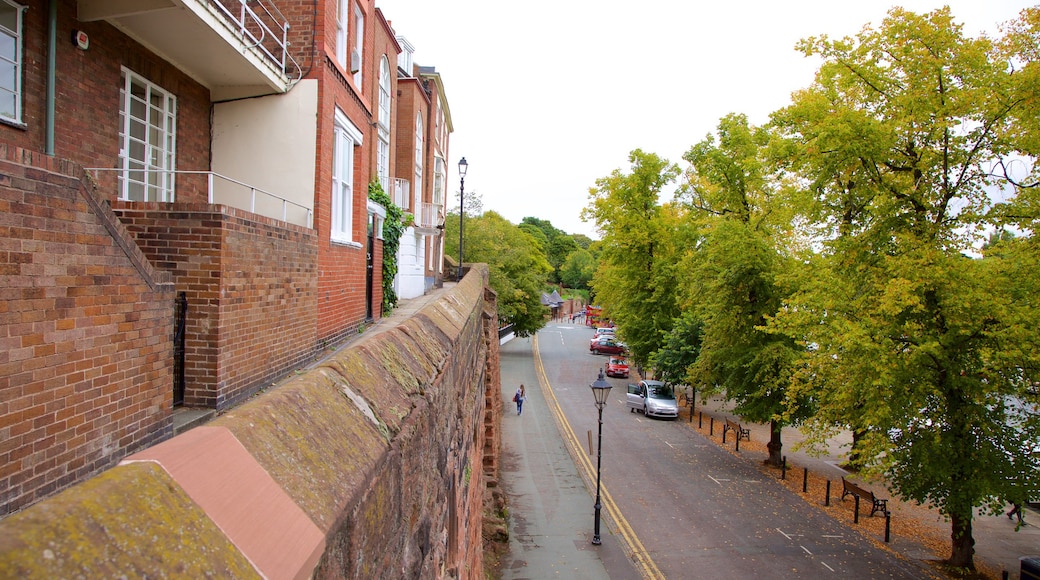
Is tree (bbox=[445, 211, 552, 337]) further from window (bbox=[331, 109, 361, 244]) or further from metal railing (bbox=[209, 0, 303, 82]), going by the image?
metal railing (bbox=[209, 0, 303, 82])

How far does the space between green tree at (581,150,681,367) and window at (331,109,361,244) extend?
24.2 m

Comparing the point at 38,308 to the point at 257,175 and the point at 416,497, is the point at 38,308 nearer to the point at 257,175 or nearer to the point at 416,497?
the point at 416,497

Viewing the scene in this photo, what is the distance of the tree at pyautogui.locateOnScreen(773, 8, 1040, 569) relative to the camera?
11.5 m

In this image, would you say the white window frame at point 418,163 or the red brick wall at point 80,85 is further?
the white window frame at point 418,163

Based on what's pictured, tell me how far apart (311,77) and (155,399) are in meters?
5.41

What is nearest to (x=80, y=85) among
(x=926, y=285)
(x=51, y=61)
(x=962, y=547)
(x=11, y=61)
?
(x=51, y=61)

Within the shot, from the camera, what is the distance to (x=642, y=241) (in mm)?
33281

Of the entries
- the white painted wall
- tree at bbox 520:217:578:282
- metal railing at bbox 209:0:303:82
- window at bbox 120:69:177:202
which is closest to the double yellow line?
the white painted wall

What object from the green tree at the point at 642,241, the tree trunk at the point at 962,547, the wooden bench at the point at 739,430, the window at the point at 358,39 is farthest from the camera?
the green tree at the point at 642,241

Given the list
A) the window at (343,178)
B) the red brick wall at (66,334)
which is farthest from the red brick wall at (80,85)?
the window at (343,178)

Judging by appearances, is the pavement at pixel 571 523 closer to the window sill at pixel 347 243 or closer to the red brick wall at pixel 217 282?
the window sill at pixel 347 243

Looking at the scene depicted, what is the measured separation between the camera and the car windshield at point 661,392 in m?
30.2

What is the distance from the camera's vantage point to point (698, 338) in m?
29.6

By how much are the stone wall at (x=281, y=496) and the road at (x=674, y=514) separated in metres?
11.0
